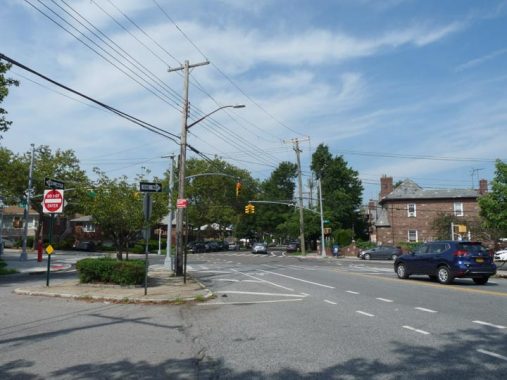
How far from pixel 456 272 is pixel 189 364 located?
1384 centimetres

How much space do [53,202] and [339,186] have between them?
200ft

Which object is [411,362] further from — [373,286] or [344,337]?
[373,286]

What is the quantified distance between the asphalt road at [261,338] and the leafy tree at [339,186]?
57055mm

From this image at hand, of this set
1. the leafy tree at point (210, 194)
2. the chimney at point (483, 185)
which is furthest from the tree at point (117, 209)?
the chimney at point (483, 185)

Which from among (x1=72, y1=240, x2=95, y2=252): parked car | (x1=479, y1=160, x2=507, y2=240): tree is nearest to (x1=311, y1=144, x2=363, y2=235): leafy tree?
(x1=72, y1=240, x2=95, y2=252): parked car

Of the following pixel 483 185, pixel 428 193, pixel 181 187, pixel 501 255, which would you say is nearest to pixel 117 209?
pixel 181 187

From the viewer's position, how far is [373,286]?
17.4 meters

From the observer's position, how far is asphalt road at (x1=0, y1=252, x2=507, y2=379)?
246 inches

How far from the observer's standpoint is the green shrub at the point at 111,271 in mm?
15828

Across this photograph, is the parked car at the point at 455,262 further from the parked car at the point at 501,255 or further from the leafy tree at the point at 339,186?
the leafy tree at the point at 339,186

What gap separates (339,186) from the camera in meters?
73.8

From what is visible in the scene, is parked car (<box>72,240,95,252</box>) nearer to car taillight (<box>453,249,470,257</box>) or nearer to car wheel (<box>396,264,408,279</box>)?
car wheel (<box>396,264,408,279</box>)

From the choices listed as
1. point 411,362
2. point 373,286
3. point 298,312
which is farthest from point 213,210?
point 411,362

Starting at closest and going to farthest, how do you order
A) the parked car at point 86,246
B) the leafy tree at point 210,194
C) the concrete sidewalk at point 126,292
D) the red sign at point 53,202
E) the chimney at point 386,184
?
the concrete sidewalk at point 126,292, the red sign at point 53,202, the parked car at point 86,246, the chimney at point 386,184, the leafy tree at point 210,194
